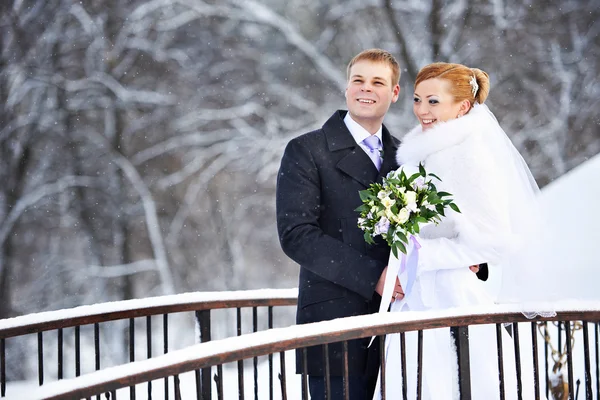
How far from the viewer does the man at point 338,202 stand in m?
3.18

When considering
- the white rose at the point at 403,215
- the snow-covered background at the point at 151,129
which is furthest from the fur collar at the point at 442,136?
the snow-covered background at the point at 151,129

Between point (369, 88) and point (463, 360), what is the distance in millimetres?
1217

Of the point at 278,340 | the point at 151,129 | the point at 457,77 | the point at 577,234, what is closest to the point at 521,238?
the point at 457,77

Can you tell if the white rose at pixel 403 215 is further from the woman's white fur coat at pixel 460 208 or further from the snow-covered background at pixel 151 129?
the snow-covered background at pixel 151 129

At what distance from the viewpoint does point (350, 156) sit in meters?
3.29

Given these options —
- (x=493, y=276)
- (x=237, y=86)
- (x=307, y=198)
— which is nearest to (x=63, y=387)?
(x=307, y=198)

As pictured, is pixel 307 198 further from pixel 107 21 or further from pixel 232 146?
pixel 107 21

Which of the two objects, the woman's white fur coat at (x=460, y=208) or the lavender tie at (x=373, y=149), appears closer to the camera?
the woman's white fur coat at (x=460, y=208)

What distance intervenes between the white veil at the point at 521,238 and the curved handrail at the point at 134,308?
51.9 inches

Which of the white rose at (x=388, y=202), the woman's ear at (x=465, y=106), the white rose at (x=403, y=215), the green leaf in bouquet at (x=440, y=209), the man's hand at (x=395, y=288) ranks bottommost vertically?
the man's hand at (x=395, y=288)

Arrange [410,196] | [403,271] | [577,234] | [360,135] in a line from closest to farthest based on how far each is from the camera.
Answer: [410,196]
[403,271]
[360,135]
[577,234]

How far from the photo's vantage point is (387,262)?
10.5ft

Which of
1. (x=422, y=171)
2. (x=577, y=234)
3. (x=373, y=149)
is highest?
(x=373, y=149)

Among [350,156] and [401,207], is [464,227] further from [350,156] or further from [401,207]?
[350,156]
